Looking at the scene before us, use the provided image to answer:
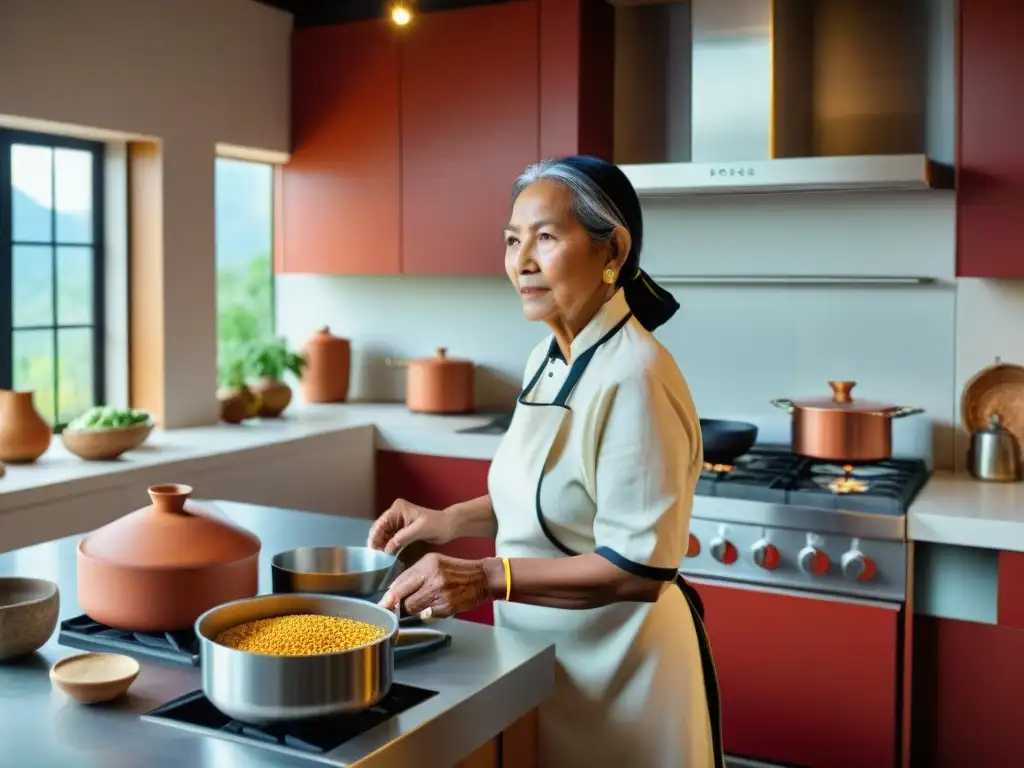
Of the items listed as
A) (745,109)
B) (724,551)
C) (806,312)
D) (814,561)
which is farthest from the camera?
(806,312)

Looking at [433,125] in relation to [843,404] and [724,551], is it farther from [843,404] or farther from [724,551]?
[724,551]

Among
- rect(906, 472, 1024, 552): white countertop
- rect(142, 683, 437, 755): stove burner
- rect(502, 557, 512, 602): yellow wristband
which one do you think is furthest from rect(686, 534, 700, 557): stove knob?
rect(142, 683, 437, 755): stove burner

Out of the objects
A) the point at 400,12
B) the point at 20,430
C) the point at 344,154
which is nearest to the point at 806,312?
the point at 344,154

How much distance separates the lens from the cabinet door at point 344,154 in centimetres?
409

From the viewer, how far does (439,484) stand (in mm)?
3791

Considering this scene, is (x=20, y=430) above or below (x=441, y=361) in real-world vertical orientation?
below

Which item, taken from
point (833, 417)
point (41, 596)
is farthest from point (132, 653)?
point (833, 417)

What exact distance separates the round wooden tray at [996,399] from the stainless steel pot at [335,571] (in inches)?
90.9

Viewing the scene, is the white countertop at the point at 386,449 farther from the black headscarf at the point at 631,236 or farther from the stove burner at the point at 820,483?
the black headscarf at the point at 631,236

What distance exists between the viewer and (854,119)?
361 centimetres

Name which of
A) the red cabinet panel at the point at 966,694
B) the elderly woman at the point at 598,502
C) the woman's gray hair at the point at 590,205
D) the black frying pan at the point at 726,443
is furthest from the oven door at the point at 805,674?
the woman's gray hair at the point at 590,205

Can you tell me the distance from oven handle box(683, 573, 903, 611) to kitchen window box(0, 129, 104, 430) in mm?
2079

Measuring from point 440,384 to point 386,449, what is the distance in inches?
14.0

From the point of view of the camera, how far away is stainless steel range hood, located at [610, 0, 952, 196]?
327cm
